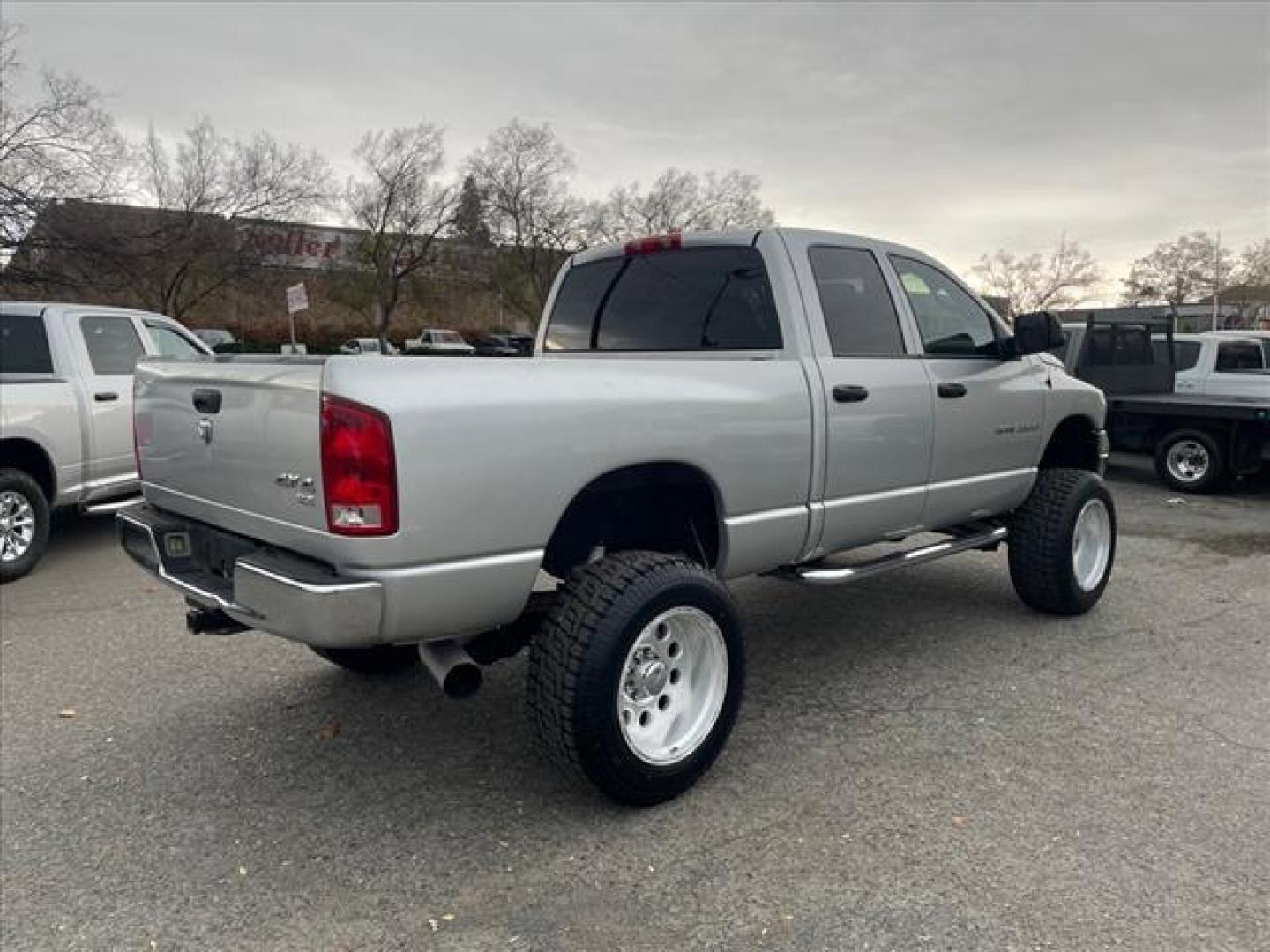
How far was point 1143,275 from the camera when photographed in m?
54.4

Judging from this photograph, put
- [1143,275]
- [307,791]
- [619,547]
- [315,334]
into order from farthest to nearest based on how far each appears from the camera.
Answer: [1143,275], [315,334], [619,547], [307,791]

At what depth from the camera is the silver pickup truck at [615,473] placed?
2488mm

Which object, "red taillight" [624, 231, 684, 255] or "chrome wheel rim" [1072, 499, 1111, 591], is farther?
"chrome wheel rim" [1072, 499, 1111, 591]

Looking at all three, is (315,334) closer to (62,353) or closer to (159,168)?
(159,168)

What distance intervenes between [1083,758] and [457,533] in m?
2.51

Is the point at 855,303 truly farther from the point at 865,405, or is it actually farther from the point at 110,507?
the point at 110,507

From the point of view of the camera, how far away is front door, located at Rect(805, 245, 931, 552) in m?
3.68

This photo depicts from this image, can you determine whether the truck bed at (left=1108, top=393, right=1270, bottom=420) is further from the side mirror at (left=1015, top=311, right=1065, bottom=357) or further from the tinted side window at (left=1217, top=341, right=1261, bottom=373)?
the side mirror at (left=1015, top=311, right=1065, bottom=357)

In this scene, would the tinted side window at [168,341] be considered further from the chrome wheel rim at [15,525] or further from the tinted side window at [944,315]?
the tinted side window at [944,315]

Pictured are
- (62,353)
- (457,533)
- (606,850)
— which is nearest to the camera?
(457,533)

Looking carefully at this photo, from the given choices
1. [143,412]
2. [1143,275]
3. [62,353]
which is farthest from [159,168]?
[1143,275]

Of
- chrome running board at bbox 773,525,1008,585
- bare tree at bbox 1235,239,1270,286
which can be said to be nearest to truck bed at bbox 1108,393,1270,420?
chrome running board at bbox 773,525,1008,585

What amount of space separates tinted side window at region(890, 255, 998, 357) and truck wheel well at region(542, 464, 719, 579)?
1.58 m

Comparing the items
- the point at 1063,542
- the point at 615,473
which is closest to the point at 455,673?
the point at 615,473
